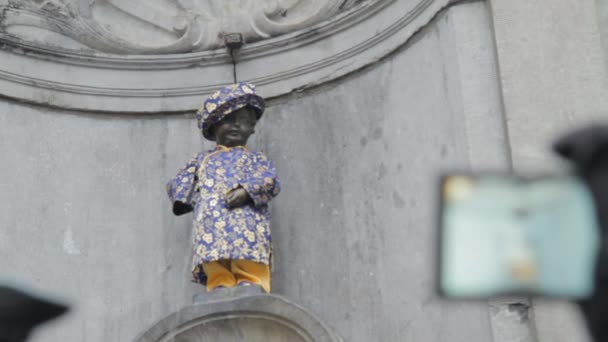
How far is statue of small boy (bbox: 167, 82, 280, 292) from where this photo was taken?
14.5 ft

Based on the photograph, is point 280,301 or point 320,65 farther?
point 320,65

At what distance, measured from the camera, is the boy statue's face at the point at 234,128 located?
4762 mm

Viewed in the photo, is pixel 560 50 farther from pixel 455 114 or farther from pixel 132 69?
pixel 132 69

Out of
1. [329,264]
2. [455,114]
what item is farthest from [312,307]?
[455,114]

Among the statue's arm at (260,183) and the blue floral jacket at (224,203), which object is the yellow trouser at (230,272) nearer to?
the blue floral jacket at (224,203)

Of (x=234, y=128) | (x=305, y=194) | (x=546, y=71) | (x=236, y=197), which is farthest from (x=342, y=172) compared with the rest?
(x=546, y=71)

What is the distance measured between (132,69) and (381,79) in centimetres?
139

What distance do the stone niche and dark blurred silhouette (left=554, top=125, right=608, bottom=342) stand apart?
9.76 feet

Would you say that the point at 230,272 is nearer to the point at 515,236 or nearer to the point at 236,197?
the point at 236,197

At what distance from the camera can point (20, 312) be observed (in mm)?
1397

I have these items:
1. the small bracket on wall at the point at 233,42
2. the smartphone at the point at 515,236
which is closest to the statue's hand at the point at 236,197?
the small bracket on wall at the point at 233,42

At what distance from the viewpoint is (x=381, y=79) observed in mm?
5148

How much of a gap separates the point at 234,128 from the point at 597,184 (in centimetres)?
362

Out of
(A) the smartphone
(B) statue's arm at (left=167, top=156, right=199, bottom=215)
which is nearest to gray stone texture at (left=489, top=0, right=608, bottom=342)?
(B) statue's arm at (left=167, top=156, right=199, bottom=215)
